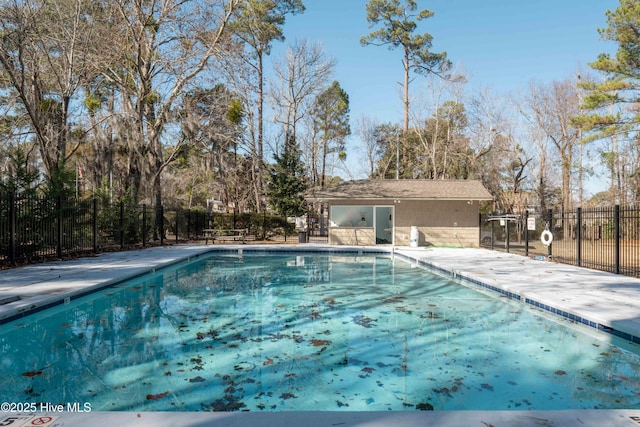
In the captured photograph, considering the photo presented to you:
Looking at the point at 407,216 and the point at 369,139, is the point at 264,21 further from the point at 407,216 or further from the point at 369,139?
the point at 407,216

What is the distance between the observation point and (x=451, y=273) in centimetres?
945

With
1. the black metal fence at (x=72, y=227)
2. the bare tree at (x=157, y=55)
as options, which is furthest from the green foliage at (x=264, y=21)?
the black metal fence at (x=72, y=227)

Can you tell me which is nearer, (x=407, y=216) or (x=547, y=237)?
(x=547, y=237)

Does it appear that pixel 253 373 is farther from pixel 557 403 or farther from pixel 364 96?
pixel 364 96

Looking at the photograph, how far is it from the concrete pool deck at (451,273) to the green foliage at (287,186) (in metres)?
6.03

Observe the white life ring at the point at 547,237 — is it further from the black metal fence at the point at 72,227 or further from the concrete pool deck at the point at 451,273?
the black metal fence at the point at 72,227

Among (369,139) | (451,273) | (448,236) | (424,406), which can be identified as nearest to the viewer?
(424,406)

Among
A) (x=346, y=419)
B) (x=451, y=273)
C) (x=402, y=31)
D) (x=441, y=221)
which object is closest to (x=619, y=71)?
(x=441, y=221)

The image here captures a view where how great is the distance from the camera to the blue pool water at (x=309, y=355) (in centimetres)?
309

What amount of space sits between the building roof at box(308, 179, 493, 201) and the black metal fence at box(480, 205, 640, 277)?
4.54 ft

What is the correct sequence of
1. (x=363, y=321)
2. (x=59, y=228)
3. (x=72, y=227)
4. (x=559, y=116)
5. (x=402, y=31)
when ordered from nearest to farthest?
1. (x=363, y=321)
2. (x=59, y=228)
3. (x=72, y=227)
4. (x=559, y=116)
5. (x=402, y=31)

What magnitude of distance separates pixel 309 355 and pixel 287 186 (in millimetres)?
16927

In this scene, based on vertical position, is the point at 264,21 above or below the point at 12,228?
above

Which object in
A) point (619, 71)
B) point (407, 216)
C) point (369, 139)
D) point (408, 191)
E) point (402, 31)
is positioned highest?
point (402, 31)
